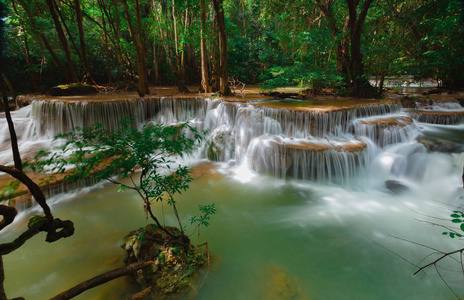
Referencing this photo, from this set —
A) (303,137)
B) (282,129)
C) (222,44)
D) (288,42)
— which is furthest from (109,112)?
(288,42)

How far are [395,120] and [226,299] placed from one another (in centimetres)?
773

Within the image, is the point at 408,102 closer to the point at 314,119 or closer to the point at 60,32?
the point at 314,119

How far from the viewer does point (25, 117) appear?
28.7 ft

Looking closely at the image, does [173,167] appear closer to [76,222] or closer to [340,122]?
[76,222]

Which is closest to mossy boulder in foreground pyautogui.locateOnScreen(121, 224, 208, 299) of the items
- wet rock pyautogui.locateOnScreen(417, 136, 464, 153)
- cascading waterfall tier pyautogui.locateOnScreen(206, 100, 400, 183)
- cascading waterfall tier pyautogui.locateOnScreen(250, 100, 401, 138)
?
cascading waterfall tier pyautogui.locateOnScreen(206, 100, 400, 183)

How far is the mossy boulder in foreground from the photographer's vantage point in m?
2.94

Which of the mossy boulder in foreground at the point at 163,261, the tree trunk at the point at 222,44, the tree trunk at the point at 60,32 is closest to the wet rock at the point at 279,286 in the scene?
the mossy boulder in foreground at the point at 163,261

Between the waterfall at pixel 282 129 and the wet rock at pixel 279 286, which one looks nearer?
the wet rock at pixel 279 286

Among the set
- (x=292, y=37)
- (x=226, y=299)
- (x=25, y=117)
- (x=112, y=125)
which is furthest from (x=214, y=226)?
(x=292, y=37)

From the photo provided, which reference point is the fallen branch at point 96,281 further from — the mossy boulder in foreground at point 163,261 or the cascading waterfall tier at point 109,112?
the cascading waterfall tier at point 109,112

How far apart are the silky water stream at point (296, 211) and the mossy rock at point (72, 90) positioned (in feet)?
6.47

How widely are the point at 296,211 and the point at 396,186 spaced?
297 centimetres

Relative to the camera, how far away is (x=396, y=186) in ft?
19.1

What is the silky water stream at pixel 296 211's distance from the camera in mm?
3312
